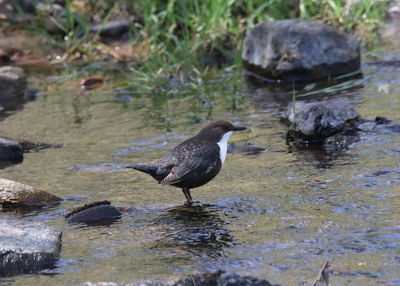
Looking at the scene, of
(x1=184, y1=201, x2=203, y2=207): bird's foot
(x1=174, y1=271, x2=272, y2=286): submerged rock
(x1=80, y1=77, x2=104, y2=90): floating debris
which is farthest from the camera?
(x1=80, y1=77, x2=104, y2=90): floating debris

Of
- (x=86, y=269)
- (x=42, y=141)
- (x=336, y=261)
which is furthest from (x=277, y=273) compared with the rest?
(x=42, y=141)

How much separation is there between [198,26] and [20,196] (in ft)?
18.5

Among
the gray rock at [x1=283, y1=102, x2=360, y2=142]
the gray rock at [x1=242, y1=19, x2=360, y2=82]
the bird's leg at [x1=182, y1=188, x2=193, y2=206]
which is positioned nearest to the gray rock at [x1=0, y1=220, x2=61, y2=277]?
the bird's leg at [x1=182, y1=188, x2=193, y2=206]

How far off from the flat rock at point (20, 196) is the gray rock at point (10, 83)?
182 inches

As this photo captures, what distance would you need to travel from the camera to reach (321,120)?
733cm

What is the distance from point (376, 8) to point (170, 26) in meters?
2.99

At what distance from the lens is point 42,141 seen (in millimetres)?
8203

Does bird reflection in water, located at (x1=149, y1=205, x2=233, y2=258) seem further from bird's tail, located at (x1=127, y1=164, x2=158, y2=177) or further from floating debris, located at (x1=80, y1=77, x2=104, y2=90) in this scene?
floating debris, located at (x1=80, y1=77, x2=104, y2=90)

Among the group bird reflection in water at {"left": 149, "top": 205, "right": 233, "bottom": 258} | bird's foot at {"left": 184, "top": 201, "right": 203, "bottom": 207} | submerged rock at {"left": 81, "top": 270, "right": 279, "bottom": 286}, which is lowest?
bird's foot at {"left": 184, "top": 201, "right": 203, "bottom": 207}

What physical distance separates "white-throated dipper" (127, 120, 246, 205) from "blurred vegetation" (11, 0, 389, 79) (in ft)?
13.7

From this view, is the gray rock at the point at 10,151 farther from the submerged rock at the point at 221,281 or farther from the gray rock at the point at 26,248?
the submerged rock at the point at 221,281

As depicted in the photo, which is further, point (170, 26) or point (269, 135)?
point (170, 26)

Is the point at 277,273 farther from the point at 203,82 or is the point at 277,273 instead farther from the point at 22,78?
the point at 22,78

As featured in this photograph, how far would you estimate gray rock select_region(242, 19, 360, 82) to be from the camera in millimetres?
9727
